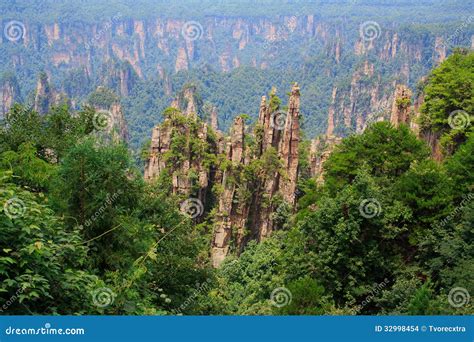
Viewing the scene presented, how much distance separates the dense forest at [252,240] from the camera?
971cm

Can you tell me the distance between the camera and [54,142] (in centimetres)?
2436

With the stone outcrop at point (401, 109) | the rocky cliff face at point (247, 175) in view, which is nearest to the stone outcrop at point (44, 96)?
the rocky cliff face at point (247, 175)

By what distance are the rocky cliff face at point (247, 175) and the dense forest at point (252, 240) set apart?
1.23 m

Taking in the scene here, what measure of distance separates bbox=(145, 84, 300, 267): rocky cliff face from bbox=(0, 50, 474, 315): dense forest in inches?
48.6

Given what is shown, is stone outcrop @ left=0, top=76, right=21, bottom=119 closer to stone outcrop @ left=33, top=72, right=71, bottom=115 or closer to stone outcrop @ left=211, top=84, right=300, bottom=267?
stone outcrop @ left=33, top=72, right=71, bottom=115

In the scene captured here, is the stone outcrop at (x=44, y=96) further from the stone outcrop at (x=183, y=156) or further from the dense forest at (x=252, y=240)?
the dense forest at (x=252, y=240)

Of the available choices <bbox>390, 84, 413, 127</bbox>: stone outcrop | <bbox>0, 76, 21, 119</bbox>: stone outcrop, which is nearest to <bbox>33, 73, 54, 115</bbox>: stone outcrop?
<bbox>0, 76, 21, 119</bbox>: stone outcrop

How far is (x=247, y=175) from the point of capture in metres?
41.4

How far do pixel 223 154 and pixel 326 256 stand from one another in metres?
23.2

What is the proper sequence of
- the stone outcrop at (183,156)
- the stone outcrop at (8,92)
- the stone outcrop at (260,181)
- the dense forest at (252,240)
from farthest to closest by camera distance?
the stone outcrop at (8,92), the stone outcrop at (183,156), the stone outcrop at (260,181), the dense forest at (252,240)

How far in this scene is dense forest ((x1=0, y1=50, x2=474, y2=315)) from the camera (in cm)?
971

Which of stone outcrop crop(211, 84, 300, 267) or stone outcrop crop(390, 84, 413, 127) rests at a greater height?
stone outcrop crop(390, 84, 413, 127)

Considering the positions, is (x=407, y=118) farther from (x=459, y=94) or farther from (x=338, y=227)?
(x=338, y=227)

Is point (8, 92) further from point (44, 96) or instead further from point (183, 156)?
point (183, 156)
